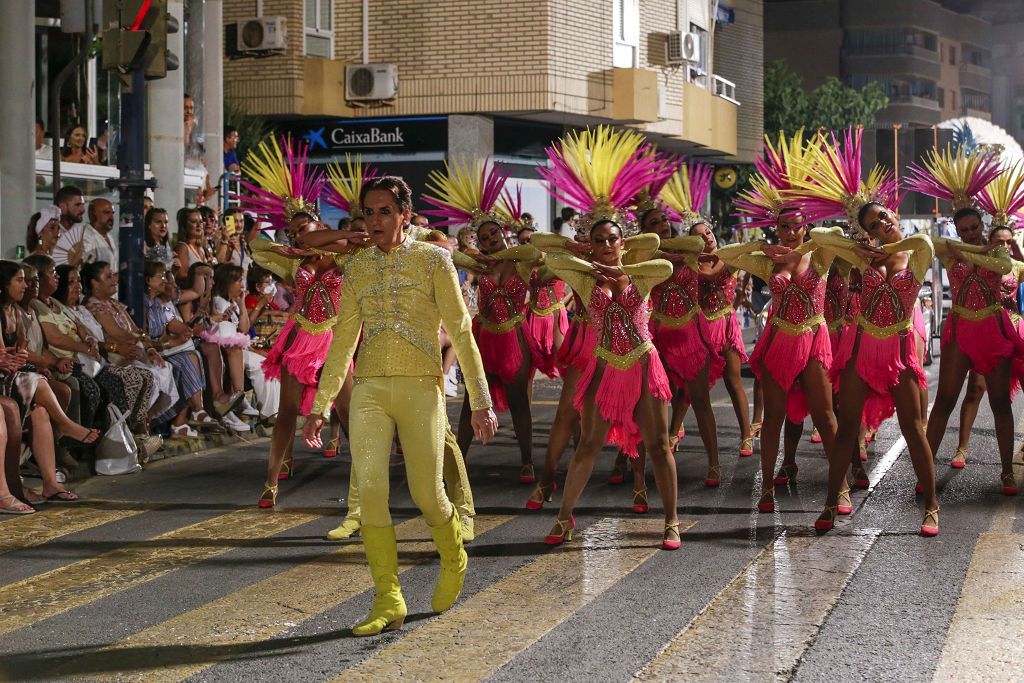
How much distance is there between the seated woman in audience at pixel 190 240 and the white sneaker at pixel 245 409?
1.76 metres

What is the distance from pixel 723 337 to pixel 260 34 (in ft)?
60.6

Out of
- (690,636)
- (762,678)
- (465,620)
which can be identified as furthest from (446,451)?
(762,678)

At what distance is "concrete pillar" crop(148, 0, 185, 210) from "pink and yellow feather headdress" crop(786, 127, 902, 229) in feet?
36.3

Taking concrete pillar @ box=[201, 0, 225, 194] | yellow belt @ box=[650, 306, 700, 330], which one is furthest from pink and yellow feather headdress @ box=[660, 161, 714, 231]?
concrete pillar @ box=[201, 0, 225, 194]

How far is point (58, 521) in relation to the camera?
31.4ft

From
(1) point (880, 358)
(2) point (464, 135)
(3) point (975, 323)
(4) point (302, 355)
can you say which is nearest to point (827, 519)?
(1) point (880, 358)

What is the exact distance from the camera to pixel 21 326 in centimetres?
1070

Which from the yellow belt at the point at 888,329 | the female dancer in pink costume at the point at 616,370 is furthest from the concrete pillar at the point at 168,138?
the yellow belt at the point at 888,329

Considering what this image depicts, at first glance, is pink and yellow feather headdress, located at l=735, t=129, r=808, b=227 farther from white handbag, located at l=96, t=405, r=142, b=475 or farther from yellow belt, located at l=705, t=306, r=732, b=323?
white handbag, located at l=96, t=405, r=142, b=475

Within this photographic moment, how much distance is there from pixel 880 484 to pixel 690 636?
4816 millimetres

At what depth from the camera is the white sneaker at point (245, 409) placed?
14414 mm

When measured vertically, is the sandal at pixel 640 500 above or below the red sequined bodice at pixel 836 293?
below

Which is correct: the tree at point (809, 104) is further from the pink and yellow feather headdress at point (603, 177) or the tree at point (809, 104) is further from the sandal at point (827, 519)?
the sandal at point (827, 519)

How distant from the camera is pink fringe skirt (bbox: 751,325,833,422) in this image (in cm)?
954
